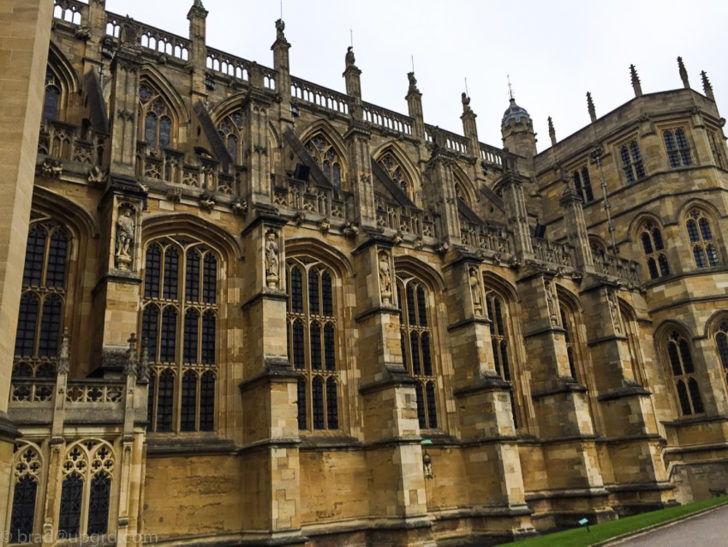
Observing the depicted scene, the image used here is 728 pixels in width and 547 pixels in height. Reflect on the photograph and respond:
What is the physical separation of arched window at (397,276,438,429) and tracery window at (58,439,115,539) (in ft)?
38.7

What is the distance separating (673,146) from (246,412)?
26.9 m

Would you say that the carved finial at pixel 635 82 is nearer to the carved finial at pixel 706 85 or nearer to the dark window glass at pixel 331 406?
the carved finial at pixel 706 85

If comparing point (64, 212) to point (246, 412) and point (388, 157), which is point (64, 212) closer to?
point (246, 412)

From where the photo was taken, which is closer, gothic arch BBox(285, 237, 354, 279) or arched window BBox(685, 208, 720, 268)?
gothic arch BBox(285, 237, 354, 279)

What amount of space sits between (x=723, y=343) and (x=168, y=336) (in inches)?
987

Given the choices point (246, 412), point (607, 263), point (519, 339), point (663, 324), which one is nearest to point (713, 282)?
point (663, 324)

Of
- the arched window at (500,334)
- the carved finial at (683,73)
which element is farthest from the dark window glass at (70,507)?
the carved finial at (683,73)

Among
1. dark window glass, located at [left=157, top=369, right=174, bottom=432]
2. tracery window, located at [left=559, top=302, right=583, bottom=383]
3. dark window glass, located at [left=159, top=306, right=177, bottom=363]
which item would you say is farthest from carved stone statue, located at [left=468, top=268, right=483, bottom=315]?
dark window glass, located at [left=157, top=369, right=174, bottom=432]

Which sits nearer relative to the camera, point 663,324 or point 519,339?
point 519,339

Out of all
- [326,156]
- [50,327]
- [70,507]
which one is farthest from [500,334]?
[70,507]

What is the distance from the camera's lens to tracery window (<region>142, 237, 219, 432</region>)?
1545 cm

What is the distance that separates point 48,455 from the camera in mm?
10359

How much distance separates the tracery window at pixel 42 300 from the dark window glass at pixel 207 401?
12.4 ft

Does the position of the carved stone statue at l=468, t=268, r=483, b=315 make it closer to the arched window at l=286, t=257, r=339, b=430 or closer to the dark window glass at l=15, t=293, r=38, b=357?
the arched window at l=286, t=257, r=339, b=430
